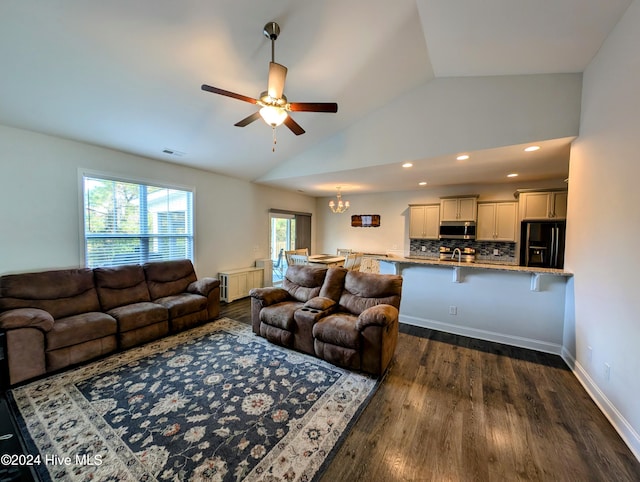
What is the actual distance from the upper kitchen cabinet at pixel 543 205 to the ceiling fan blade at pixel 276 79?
4802mm

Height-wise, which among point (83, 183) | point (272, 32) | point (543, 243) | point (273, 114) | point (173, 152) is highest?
point (272, 32)

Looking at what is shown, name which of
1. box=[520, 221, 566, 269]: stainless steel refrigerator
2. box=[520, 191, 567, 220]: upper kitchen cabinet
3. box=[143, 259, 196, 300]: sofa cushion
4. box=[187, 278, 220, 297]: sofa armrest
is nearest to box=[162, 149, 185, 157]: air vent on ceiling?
box=[143, 259, 196, 300]: sofa cushion

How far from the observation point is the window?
3.54m

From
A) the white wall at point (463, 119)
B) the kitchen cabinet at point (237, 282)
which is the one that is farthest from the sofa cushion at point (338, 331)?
the kitchen cabinet at point (237, 282)

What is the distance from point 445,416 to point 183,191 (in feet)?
16.2

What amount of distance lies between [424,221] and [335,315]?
3.84 meters

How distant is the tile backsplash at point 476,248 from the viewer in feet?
17.3

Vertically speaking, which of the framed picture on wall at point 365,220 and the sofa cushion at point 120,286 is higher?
the framed picture on wall at point 365,220

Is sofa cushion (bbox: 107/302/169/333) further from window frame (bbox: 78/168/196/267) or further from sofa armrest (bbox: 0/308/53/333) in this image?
window frame (bbox: 78/168/196/267)

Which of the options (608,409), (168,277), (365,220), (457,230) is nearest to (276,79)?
(168,277)

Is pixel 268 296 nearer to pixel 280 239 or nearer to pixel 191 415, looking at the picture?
pixel 191 415

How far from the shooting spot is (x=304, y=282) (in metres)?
3.69

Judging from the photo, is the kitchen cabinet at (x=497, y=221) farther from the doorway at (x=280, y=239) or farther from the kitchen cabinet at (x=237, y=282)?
the kitchen cabinet at (x=237, y=282)

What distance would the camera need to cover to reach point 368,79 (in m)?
3.29
